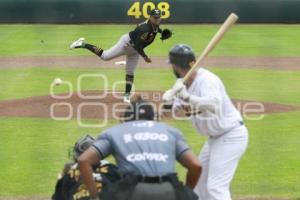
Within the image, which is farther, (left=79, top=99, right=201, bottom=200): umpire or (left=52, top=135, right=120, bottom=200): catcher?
(left=52, top=135, right=120, bottom=200): catcher

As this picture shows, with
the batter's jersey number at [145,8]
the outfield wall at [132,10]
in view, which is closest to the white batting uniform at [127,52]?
the batter's jersey number at [145,8]

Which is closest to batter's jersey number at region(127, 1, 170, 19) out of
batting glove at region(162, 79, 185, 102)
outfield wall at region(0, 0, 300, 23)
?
outfield wall at region(0, 0, 300, 23)

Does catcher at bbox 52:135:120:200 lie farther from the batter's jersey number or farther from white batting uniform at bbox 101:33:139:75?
the batter's jersey number

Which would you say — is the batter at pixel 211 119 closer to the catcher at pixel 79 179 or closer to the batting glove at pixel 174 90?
the batting glove at pixel 174 90

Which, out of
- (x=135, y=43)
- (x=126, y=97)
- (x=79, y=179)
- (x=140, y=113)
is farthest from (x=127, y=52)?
(x=140, y=113)

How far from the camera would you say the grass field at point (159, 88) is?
8383 millimetres

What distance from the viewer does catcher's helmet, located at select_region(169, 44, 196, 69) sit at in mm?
5840

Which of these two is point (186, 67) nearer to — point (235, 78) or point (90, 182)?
point (90, 182)

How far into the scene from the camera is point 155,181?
4668 mm

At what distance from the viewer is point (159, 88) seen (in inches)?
578

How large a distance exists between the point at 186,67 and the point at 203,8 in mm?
21570

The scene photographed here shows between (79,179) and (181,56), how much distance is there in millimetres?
1388

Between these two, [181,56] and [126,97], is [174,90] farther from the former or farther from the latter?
[126,97]
